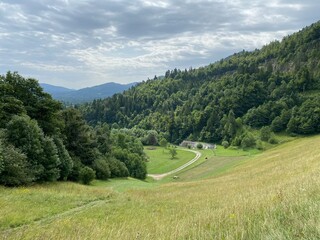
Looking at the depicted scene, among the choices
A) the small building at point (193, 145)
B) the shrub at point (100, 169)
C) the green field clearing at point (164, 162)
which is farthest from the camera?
the small building at point (193, 145)

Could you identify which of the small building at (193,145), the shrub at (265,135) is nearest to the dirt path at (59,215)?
the shrub at (265,135)

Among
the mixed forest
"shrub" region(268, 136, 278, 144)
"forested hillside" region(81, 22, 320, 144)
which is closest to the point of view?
the mixed forest

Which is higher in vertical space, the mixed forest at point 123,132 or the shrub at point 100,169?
the mixed forest at point 123,132

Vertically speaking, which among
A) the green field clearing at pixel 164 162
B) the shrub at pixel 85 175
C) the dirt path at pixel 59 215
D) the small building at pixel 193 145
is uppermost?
the dirt path at pixel 59 215

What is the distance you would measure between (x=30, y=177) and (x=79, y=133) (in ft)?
69.4

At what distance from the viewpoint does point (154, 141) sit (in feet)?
584

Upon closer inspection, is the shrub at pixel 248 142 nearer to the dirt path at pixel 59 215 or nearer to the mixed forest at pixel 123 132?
the mixed forest at pixel 123 132

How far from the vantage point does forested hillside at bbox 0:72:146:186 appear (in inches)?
1177

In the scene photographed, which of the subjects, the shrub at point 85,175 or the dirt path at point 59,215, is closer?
the dirt path at point 59,215

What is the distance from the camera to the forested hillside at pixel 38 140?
29906mm

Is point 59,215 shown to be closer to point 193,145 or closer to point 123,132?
point 193,145

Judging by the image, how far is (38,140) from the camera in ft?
110

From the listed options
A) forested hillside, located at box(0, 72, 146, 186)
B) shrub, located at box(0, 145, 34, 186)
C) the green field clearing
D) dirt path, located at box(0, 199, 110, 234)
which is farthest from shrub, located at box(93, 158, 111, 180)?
the green field clearing

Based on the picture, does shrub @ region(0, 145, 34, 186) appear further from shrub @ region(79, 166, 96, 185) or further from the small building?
the small building
